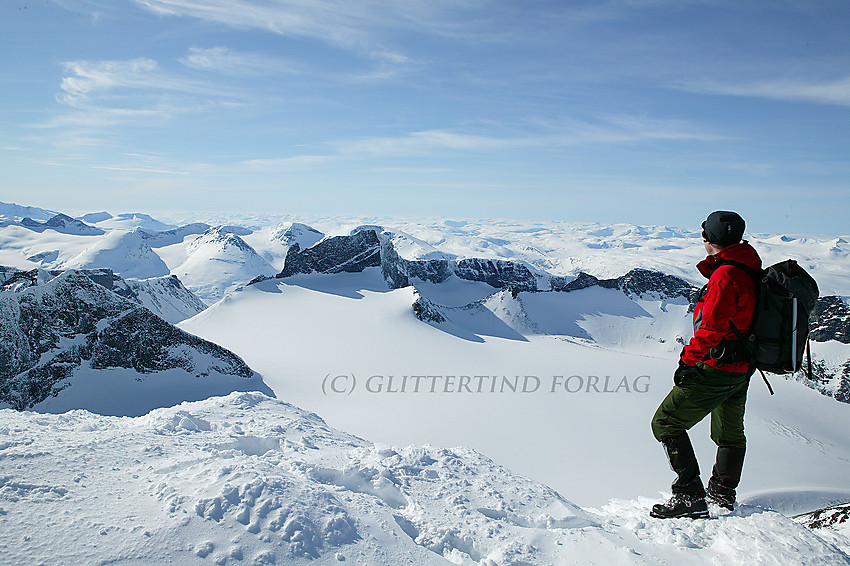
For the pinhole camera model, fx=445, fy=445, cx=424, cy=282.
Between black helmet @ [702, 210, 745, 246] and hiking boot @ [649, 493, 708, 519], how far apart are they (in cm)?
313

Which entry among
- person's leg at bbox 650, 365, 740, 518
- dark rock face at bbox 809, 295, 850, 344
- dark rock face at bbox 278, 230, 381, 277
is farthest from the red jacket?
dark rock face at bbox 809, 295, 850, 344

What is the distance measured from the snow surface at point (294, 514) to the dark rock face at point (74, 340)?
14.7 m

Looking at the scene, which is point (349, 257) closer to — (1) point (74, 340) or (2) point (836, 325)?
(1) point (74, 340)

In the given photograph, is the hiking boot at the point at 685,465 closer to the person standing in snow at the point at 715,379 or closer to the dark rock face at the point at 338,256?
the person standing in snow at the point at 715,379

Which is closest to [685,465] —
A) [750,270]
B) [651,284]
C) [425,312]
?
[750,270]

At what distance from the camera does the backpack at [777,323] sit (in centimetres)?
466

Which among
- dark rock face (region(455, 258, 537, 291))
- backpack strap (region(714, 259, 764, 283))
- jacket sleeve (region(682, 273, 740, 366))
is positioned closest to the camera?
jacket sleeve (region(682, 273, 740, 366))

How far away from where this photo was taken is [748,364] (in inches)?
197

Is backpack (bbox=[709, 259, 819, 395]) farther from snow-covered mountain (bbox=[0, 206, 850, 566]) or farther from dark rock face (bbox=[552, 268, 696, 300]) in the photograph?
dark rock face (bbox=[552, 268, 696, 300])

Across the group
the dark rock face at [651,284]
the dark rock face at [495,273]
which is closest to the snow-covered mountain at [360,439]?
the dark rock face at [651,284]

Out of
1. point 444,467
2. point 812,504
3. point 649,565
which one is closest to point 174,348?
point 444,467

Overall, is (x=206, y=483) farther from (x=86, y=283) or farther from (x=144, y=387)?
(x=86, y=283)

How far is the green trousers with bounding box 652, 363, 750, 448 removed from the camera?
16.7ft

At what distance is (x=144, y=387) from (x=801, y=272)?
22730 millimetres
